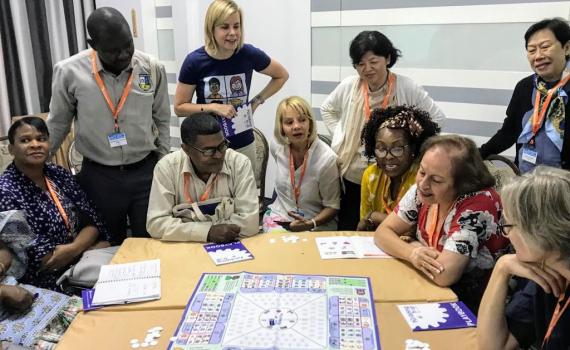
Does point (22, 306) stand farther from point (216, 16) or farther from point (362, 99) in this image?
point (362, 99)

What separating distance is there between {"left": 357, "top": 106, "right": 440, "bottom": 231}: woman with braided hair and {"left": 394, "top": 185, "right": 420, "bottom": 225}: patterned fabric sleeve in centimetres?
33

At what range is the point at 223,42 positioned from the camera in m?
2.84

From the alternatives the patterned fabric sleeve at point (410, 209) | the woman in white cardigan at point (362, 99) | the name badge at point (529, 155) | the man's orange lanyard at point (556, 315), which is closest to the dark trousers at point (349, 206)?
the woman in white cardigan at point (362, 99)

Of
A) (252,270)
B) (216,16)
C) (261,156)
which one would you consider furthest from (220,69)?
(252,270)

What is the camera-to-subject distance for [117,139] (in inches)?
105

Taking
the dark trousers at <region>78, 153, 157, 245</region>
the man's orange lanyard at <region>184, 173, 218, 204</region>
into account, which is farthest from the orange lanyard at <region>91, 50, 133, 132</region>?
the man's orange lanyard at <region>184, 173, 218, 204</region>

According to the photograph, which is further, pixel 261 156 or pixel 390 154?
pixel 261 156

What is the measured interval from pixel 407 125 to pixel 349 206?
797 millimetres

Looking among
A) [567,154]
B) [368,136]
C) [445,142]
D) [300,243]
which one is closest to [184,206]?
[300,243]

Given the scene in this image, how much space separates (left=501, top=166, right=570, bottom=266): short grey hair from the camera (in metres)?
1.23

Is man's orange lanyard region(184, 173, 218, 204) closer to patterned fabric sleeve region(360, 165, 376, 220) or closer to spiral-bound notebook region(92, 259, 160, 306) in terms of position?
spiral-bound notebook region(92, 259, 160, 306)

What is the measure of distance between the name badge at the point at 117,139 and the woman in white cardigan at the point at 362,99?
134 cm

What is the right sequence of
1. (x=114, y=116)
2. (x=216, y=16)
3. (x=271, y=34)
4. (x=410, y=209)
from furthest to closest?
(x=271, y=34) → (x=216, y=16) → (x=114, y=116) → (x=410, y=209)

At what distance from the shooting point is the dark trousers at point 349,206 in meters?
2.96
